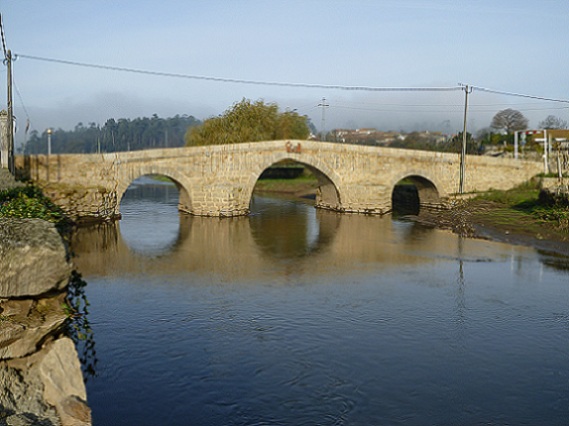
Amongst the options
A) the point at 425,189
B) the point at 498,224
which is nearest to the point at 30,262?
the point at 498,224

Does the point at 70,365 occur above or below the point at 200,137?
below

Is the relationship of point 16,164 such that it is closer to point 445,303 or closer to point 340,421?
point 445,303

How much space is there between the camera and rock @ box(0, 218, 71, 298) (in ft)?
23.9

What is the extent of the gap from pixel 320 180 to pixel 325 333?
24.5 m

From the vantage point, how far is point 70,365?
7.69 m

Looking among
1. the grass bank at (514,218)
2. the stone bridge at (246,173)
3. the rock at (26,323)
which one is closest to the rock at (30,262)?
the rock at (26,323)

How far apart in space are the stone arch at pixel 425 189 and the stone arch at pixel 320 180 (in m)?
3.50

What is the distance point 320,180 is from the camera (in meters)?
38.0

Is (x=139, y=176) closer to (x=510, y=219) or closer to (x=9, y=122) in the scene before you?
(x=9, y=122)

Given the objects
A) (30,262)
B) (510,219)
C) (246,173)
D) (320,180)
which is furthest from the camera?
(320,180)

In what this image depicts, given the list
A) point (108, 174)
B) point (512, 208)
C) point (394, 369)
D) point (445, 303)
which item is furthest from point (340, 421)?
point (512, 208)

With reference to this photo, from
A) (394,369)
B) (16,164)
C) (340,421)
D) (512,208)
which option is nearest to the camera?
(340,421)

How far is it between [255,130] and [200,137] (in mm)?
4773

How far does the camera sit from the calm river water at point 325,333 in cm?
1046
